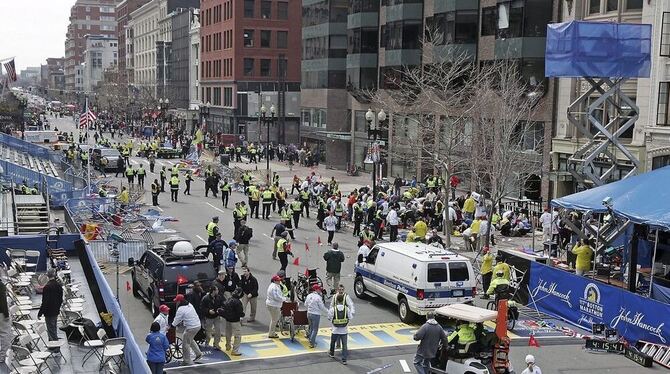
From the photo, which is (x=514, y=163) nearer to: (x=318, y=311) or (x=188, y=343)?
(x=318, y=311)

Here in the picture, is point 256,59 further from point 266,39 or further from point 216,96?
point 216,96

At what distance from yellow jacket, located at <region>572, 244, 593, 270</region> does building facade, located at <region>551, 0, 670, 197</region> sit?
1188cm

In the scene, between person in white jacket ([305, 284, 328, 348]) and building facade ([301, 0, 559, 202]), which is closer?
person in white jacket ([305, 284, 328, 348])

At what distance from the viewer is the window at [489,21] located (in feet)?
152

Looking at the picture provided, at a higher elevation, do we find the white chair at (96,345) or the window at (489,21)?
the window at (489,21)

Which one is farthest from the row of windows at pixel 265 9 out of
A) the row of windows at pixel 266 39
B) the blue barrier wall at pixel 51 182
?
the blue barrier wall at pixel 51 182

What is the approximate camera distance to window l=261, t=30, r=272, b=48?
87.3m

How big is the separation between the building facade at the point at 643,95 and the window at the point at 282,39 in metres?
52.8

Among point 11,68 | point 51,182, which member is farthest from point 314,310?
point 11,68

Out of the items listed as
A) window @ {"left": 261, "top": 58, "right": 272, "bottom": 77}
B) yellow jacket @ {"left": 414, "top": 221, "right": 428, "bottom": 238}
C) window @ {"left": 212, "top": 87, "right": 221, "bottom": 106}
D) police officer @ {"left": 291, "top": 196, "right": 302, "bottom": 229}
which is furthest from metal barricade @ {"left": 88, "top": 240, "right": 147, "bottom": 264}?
window @ {"left": 212, "top": 87, "right": 221, "bottom": 106}

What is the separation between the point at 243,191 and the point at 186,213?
9934mm

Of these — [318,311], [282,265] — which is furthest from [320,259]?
[318,311]

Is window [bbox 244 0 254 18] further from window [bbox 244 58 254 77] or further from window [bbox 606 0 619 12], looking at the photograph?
window [bbox 606 0 619 12]

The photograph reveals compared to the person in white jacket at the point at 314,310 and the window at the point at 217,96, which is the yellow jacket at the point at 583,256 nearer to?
the person in white jacket at the point at 314,310
